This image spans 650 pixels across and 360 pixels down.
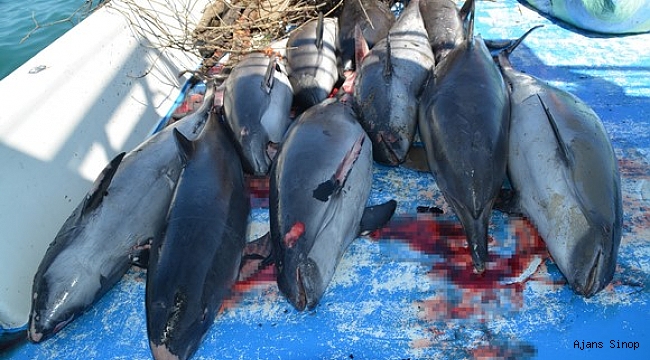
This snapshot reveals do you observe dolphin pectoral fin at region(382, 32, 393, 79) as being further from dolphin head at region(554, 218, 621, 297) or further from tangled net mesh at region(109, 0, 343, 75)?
dolphin head at region(554, 218, 621, 297)

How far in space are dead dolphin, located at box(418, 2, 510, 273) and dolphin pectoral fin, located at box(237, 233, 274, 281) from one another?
100 cm

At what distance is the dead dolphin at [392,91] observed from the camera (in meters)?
3.00

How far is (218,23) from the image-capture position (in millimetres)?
5031

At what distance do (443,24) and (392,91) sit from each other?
4.16 feet

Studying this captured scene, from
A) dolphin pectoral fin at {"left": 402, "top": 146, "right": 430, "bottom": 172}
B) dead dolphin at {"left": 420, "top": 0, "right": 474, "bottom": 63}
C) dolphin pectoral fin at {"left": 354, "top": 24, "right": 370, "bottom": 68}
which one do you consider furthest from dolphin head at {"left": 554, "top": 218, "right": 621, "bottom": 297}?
dolphin pectoral fin at {"left": 354, "top": 24, "right": 370, "bottom": 68}

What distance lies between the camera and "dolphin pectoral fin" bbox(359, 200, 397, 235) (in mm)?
2615

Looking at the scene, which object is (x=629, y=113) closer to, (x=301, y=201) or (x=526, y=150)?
(x=526, y=150)

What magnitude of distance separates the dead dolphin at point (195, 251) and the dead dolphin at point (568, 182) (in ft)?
5.12

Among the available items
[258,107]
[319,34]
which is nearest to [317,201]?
[258,107]

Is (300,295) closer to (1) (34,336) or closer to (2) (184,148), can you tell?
(2) (184,148)

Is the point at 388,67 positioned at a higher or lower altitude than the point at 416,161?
higher

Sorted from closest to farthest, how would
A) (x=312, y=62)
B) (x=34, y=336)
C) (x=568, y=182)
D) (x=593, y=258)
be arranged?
1. (x=593, y=258)
2. (x=34, y=336)
3. (x=568, y=182)
4. (x=312, y=62)

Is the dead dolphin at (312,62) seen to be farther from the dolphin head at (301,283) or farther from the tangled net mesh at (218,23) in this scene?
the dolphin head at (301,283)

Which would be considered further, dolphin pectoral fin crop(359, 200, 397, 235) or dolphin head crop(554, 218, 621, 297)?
dolphin pectoral fin crop(359, 200, 397, 235)
